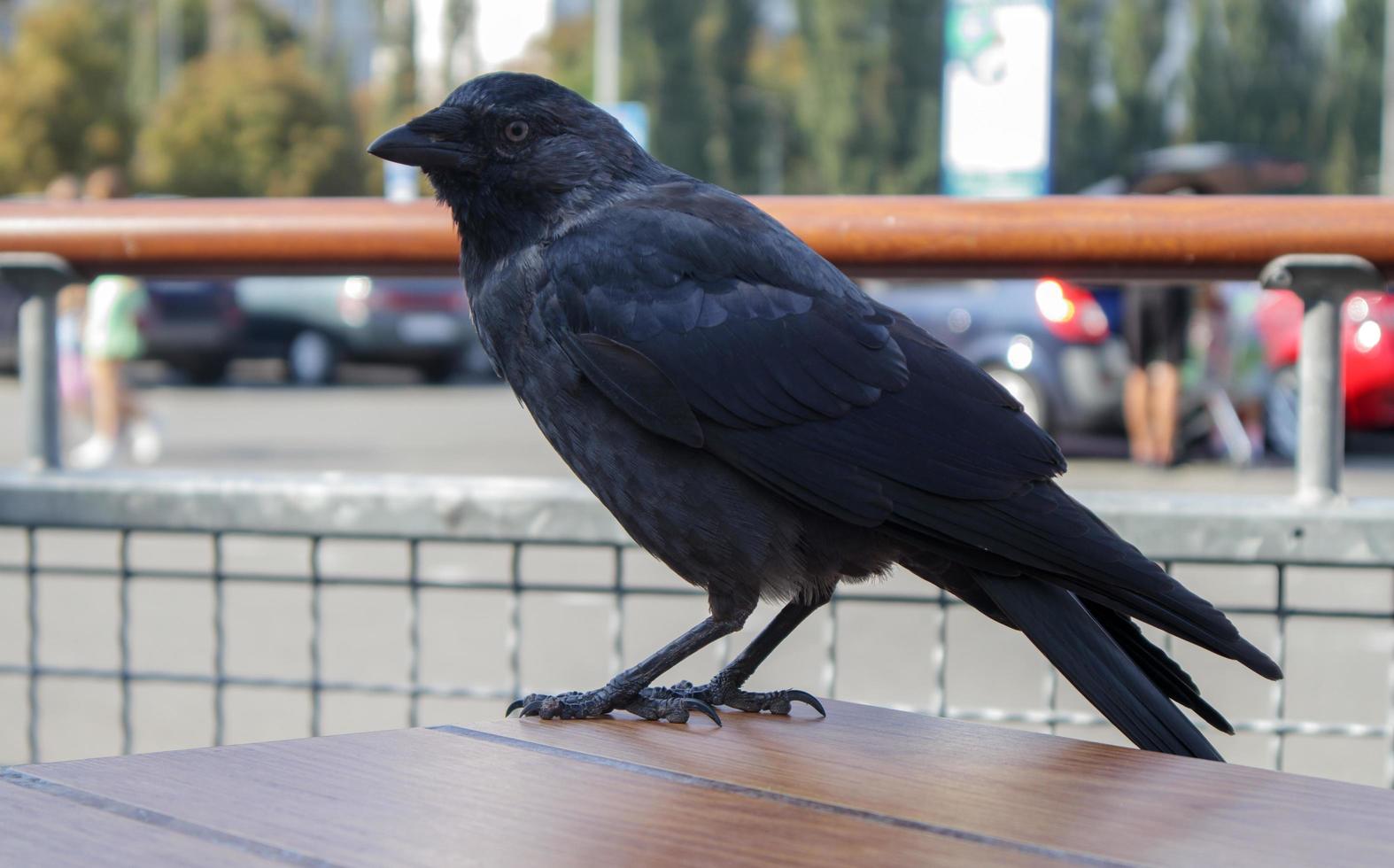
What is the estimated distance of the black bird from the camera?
5.14 feet

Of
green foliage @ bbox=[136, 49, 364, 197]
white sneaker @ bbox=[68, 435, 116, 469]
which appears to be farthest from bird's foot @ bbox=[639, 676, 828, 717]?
green foliage @ bbox=[136, 49, 364, 197]

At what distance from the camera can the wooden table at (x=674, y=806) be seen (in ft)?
3.56

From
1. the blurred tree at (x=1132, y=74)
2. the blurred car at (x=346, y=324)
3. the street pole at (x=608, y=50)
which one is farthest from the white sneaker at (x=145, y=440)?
the blurred tree at (x=1132, y=74)

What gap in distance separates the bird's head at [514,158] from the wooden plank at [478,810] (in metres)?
0.77

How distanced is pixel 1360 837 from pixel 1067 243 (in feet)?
4.03

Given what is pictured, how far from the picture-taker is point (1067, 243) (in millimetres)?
2246

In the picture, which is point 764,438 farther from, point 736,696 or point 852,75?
point 852,75

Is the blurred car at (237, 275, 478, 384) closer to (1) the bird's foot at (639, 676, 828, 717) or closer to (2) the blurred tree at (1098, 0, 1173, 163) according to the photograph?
(1) the bird's foot at (639, 676, 828, 717)

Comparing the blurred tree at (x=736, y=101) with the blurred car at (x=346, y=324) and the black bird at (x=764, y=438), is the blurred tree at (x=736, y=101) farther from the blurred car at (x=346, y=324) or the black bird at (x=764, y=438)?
the black bird at (x=764, y=438)

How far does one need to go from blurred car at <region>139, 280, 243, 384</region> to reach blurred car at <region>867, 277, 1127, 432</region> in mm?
9153

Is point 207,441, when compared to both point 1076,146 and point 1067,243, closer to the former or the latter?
point 1067,243

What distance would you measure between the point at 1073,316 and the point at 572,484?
993 cm

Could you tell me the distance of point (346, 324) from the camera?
19906 millimetres

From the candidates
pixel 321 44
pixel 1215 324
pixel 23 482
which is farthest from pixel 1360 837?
pixel 321 44
